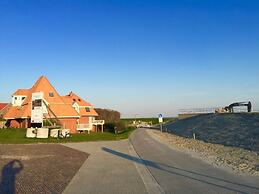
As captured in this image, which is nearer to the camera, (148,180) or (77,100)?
(148,180)

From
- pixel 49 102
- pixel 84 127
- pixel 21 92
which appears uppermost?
pixel 21 92

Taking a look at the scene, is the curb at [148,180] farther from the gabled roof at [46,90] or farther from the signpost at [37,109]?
the gabled roof at [46,90]

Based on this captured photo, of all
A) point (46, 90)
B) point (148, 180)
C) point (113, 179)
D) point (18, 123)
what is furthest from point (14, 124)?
point (148, 180)

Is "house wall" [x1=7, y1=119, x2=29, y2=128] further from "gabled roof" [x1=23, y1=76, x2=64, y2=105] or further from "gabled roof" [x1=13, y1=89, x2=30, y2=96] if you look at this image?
"gabled roof" [x1=13, y1=89, x2=30, y2=96]

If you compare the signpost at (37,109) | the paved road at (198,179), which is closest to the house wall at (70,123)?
the signpost at (37,109)

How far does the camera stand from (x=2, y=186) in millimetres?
8719

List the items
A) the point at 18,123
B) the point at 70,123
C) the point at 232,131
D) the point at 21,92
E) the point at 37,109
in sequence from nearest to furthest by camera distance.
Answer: the point at 37,109 → the point at 232,131 → the point at 18,123 → the point at 70,123 → the point at 21,92

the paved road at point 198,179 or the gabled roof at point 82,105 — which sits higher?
the gabled roof at point 82,105

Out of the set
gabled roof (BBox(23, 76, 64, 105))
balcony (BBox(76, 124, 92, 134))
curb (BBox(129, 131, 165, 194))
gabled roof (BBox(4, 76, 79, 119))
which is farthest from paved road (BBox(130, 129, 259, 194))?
balcony (BBox(76, 124, 92, 134))

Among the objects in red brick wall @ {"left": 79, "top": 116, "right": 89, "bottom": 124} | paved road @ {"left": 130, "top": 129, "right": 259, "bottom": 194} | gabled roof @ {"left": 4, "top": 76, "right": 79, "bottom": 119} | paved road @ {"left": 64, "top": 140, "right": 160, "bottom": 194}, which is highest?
gabled roof @ {"left": 4, "top": 76, "right": 79, "bottom": 119}

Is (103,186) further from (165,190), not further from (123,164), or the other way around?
(123,164)

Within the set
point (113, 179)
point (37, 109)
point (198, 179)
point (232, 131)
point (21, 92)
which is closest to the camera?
point (198, 179)

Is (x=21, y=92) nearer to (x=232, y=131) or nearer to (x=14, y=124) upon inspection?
(x=14, y=124)

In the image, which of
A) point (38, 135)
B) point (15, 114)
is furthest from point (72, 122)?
point (38, 135)
